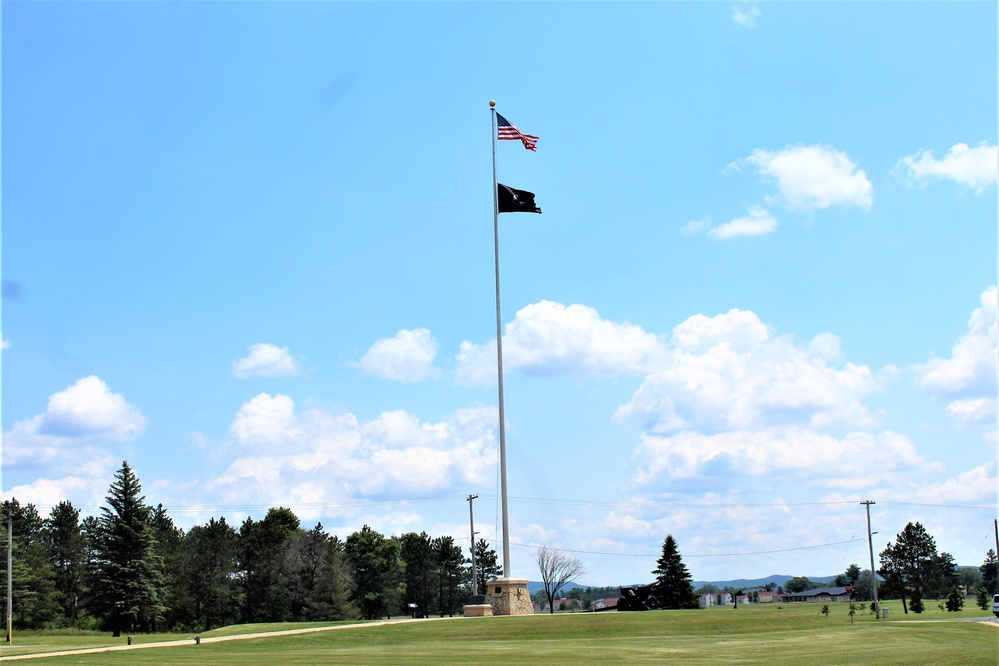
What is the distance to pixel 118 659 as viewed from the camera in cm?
2511

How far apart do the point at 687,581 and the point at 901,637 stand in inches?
1611

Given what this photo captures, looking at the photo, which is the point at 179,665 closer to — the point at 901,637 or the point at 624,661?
the point at 624,661

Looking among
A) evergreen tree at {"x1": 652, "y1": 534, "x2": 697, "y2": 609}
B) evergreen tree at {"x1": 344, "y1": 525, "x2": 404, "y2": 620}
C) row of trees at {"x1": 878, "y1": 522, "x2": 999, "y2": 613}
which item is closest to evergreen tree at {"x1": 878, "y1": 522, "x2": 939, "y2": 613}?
row of trees at {"x1": 878, "y1": 522, "x2": 999, "y2": 613}

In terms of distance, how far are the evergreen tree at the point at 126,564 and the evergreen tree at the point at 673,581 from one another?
116 ft

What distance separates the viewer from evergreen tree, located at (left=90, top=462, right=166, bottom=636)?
5247 centimetres

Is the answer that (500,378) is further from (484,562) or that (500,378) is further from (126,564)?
(484,562)

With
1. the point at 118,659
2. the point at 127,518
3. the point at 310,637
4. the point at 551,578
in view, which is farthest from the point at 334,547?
the point at 118,659

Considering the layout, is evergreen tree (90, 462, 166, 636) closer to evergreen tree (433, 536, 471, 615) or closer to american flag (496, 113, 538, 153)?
american flag (496, 113, 538, 153)

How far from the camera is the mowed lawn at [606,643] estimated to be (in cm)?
2283

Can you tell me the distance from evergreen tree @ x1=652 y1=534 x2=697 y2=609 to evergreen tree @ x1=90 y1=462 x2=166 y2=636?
35.4m

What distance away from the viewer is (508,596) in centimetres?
3688

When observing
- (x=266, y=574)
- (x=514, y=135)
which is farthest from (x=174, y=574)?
(x=514, y=135)

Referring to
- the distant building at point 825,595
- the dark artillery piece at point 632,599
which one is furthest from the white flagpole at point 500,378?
the distant building at point 825,595

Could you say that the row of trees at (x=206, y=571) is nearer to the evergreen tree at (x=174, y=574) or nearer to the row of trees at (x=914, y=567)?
the evergreen tree at (x=174, y=574)
